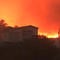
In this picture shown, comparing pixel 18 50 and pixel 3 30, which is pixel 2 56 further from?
pixel 3 30

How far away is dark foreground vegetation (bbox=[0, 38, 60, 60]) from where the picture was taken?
21.7m

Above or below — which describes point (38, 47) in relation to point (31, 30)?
below

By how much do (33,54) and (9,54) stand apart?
1.77m

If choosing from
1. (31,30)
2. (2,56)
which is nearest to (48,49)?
(2,56)

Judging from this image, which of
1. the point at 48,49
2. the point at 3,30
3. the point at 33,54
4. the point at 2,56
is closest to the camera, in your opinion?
the point at 2,56

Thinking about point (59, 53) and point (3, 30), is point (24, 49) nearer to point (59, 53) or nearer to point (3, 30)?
point (59, 53)

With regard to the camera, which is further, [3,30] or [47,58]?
[3,30]

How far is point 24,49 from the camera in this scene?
75.7 feet

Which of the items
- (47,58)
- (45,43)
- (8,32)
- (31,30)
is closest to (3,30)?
(8,32)

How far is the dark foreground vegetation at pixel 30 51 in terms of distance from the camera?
21703 millimetres

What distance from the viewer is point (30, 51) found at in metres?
22.8

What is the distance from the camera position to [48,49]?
24312 millimetres

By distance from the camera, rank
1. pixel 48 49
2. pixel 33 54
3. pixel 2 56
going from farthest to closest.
Answer: 1. pixel 48 49
2. pixel 33 54
3. pixel 2 56

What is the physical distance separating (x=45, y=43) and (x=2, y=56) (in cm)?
532
